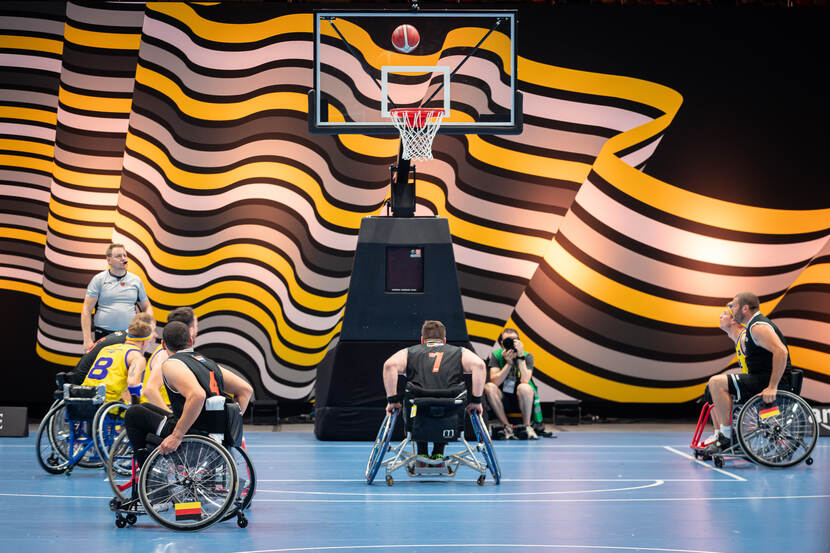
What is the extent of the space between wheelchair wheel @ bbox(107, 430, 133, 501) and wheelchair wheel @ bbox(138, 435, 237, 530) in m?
0.39

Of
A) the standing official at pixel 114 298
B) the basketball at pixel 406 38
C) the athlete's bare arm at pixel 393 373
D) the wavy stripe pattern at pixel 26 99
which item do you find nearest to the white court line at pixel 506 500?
the athlete's bare arm at pixel 393 373

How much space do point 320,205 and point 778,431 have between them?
5.73m

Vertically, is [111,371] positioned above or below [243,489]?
above

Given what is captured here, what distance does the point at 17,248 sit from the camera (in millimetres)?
11977

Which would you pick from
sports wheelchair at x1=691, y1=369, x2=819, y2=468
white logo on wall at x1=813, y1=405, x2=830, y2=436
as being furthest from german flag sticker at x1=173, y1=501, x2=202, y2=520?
white logo on wall at x1=813, y1=405, x2=830, y2=436

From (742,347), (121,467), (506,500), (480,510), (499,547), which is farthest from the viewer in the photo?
(742,347)

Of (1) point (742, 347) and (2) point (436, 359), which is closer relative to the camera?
(2) point (436, 359)

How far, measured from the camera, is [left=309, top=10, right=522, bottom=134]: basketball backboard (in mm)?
10211

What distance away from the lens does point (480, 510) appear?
648cm

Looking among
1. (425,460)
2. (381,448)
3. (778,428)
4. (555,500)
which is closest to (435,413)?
(381,448)

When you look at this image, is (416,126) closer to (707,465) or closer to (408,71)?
(408,71)

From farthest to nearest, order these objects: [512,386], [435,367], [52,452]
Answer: [512,386] → [52,452] → [435,367]

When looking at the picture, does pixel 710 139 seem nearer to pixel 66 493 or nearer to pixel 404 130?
pixel 404 130

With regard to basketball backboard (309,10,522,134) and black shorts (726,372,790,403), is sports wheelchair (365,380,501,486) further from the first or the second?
basketball backboard (309,10,522,134)
